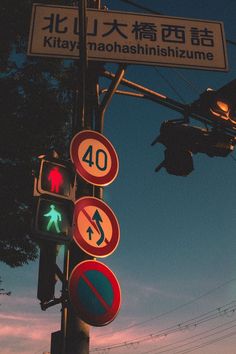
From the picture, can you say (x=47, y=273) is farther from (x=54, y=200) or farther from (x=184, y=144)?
(x=184, y=144)

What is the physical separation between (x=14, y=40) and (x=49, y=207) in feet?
26.0

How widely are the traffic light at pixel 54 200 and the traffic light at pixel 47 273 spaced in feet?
0.58

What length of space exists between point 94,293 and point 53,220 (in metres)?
0.67

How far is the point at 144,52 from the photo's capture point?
404cm

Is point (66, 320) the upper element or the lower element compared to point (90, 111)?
lower

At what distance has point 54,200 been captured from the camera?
2.86 meters

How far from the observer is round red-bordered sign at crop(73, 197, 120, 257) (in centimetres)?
317

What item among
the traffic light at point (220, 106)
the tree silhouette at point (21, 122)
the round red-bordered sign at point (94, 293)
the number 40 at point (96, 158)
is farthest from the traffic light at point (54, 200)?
the tree silhouette at point (21, 122)

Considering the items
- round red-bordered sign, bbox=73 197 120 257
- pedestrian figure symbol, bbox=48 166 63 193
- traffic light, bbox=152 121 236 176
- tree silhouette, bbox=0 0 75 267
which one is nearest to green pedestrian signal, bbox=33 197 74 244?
pedestrian figure symbol, bbox=48 166 63 193

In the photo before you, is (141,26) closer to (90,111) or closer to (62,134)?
(90,111)

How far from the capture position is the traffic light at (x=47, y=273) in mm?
2866

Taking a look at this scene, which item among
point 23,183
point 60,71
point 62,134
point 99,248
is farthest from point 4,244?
point 99,248

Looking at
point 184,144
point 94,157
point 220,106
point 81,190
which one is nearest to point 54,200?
point 81,190

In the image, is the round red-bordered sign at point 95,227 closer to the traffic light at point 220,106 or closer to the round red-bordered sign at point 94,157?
the round red-bordered sign at point 94,157
